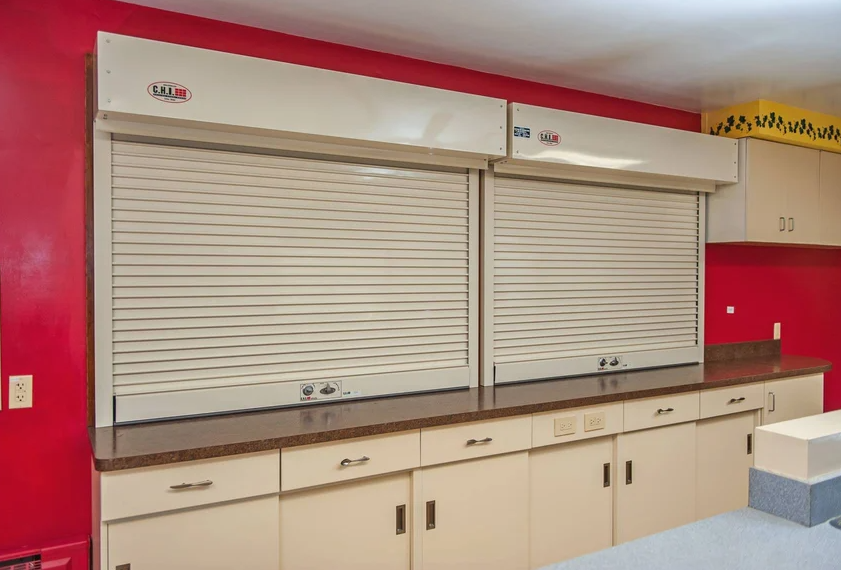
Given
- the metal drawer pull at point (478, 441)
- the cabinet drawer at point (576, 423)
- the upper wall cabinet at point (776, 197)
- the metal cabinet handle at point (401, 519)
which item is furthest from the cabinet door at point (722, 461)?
the metal cabinet handle at point (401, 519)

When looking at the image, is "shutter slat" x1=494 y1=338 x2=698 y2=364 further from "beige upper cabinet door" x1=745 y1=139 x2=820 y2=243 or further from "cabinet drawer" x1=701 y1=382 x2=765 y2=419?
"beige upper cabinet door" x1=745 y1=139 x2=820 y2=243

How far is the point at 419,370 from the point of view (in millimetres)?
2770

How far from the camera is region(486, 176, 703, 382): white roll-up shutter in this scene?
9.95ft

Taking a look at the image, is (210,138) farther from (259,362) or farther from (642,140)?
(642,140)

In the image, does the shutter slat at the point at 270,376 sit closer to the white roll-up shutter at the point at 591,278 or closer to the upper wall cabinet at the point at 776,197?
the white roll-up shutter at the point at 591,278

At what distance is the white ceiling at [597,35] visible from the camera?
227cm

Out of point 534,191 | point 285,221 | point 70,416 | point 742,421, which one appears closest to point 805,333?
point 742,421

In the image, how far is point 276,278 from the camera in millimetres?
2457

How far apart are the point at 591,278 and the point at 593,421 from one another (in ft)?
2.94

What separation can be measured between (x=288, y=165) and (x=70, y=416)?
128 cm

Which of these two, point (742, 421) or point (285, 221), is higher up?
point (285, 221)

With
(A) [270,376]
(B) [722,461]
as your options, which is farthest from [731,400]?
(A) [270,376]

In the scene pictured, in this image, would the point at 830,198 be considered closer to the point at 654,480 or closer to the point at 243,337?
the point at 654,480

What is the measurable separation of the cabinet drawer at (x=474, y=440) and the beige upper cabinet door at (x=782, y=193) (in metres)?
2.04
